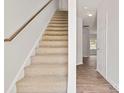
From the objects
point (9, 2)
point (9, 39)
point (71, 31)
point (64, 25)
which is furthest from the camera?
point (64, 25)

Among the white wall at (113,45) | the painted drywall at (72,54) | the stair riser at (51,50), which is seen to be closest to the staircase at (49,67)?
the stair riser at (51,50)

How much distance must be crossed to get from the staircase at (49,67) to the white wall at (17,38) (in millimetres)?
252

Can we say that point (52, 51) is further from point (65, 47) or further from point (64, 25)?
point (64, 25)

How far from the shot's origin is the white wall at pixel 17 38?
119 inches

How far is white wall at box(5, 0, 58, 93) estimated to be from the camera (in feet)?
9.93

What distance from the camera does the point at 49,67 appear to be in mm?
4016

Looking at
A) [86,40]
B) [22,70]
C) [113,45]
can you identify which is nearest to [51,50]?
[22,70]

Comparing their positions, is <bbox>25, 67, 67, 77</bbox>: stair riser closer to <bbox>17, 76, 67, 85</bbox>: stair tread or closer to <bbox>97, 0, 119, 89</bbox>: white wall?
<bbox>17, 76, 67, 85</bbox>: stair tread

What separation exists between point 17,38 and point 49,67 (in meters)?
1.02

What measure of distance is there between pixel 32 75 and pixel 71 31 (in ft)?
4.29

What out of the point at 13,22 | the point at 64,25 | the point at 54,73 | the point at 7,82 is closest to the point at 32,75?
the point at 54,73

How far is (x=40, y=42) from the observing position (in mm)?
5039

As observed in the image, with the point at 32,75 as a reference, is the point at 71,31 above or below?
above

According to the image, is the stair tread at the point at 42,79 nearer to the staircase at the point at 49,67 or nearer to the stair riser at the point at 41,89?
the staircase at the point at 49,67
